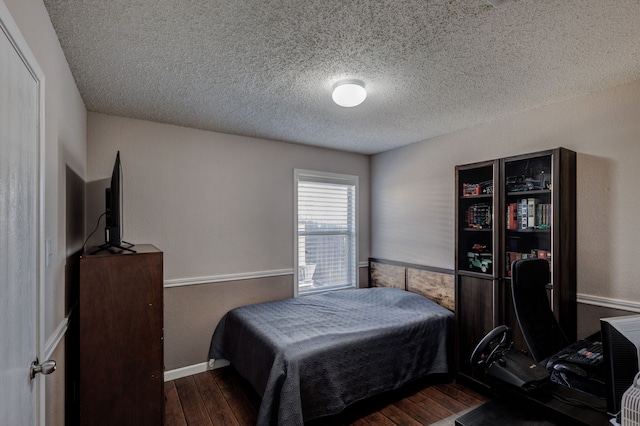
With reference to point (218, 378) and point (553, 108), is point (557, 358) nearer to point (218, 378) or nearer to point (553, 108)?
point (553, 108)

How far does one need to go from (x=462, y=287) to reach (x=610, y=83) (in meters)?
1.93

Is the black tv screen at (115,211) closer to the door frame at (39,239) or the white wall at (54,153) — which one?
the white wall at (54,153)

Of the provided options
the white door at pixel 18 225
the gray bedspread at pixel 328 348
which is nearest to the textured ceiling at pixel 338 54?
the white door at pixel 18 225

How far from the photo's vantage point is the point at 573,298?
2391mm

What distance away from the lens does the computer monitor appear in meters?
1.05

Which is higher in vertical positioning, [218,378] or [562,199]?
[562,199]

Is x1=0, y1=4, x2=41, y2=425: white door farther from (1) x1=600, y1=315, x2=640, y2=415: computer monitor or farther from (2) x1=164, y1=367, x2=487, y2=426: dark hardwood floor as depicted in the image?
(1) x1=600, y1=315, x2=640, y2=415: computer monitor

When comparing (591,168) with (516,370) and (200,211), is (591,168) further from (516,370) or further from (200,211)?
(200,211)

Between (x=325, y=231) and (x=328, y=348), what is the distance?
198cm

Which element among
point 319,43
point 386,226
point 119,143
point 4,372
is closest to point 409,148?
point 386,226

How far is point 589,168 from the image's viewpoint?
2379 millimetres

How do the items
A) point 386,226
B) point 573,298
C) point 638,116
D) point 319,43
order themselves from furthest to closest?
1. point 386,226
2. point 573,298
3. point 638,116
4. point 319,43

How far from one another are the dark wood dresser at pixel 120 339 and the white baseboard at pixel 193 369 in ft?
3.12

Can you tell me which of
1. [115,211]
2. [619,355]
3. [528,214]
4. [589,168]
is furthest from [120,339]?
[589,168]
